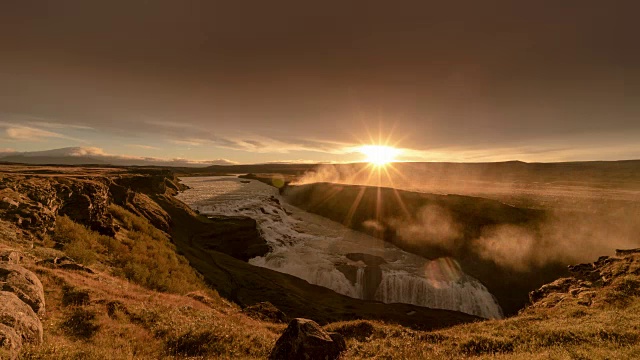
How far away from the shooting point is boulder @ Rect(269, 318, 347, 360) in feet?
38.5

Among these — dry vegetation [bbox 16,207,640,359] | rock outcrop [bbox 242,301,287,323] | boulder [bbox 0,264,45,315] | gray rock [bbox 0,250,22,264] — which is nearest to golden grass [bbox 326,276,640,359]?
dry vegetation [bbox 16,207,640,359]

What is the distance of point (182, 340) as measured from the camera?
485 inches

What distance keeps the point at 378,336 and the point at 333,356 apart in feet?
12.5

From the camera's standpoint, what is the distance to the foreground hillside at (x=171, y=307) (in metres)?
11.4

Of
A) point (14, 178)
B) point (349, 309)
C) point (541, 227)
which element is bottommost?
point (349, 309)

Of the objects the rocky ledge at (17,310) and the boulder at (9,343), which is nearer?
the boulder at (9,343)

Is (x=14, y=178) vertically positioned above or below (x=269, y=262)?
above

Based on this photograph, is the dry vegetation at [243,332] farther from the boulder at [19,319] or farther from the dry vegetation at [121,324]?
the boulder at [19,319]

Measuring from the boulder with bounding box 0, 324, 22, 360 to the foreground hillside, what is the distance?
0.03 m

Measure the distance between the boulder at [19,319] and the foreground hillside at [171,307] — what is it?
0.09 metres

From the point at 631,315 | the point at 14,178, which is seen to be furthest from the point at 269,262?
the point at 631,315

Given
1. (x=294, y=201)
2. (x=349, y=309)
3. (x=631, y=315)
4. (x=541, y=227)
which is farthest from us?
(x=294, y=201)

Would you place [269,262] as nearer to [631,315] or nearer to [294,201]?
[631,315]

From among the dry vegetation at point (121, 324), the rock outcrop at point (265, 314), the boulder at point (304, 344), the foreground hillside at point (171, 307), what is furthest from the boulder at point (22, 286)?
the rock outcrop at point (265, 314)
